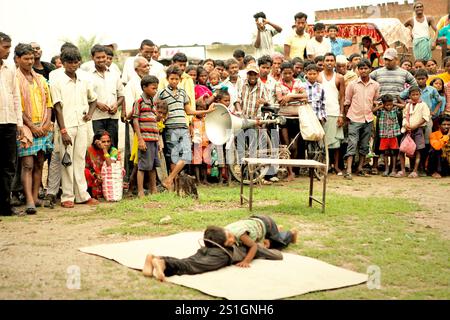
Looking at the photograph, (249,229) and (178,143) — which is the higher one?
(178,143)

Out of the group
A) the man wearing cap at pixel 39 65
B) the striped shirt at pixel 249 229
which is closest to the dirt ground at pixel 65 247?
the striped shirt at pixel 249 229

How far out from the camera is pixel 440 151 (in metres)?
12.6

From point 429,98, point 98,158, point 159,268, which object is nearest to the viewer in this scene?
point 159,268

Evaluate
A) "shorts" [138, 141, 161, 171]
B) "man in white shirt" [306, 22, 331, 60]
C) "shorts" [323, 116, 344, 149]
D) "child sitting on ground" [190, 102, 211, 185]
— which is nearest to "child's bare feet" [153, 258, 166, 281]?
"shorts" [138, 141, 161, 171]

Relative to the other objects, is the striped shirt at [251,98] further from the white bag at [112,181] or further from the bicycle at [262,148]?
the white bag at [112,181]

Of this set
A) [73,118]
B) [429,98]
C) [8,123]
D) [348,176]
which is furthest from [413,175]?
[8,123]

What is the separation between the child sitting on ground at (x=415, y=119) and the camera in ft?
40.9

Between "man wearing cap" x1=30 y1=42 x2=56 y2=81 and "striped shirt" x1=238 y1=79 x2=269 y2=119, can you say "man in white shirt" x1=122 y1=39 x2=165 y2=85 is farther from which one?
"striped shirt" x1=238 y1=79 x2=269 y2=119

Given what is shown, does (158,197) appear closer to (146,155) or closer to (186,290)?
(146,155)

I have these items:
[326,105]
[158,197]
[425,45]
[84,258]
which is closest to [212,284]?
[84,258]

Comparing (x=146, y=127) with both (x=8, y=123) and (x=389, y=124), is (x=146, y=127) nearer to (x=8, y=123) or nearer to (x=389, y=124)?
(x=8, y=123)

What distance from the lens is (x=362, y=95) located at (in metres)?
12.6

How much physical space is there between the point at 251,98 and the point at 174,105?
159 centimetres

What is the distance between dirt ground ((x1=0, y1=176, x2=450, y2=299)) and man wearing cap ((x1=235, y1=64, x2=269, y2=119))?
1838 millimetres
